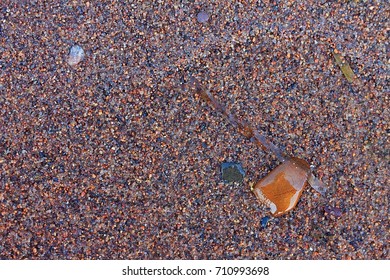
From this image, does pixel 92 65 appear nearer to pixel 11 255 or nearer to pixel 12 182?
pixel 12 182

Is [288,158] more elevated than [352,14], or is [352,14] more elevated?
[352,14]

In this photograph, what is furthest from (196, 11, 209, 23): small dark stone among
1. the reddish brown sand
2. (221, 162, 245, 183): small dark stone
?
(221, 162, 245, 183): small dark stone

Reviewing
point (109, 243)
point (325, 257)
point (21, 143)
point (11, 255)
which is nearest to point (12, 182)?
point (21, 143)

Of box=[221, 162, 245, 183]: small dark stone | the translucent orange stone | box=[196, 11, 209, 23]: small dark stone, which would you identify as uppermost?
box=[196, 11, 209, 23]: small dark stone

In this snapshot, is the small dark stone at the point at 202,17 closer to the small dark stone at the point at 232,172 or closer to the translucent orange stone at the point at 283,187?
the small dark stone at the point at 232,172

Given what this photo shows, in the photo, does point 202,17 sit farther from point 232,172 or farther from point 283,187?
point 283,187

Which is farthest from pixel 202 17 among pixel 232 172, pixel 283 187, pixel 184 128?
pixel 283 187

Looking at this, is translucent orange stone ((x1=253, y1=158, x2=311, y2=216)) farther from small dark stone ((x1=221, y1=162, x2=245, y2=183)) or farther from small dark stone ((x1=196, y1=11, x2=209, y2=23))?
small dark stone ((x1=196, y1=11, x2=209, y2=23))
